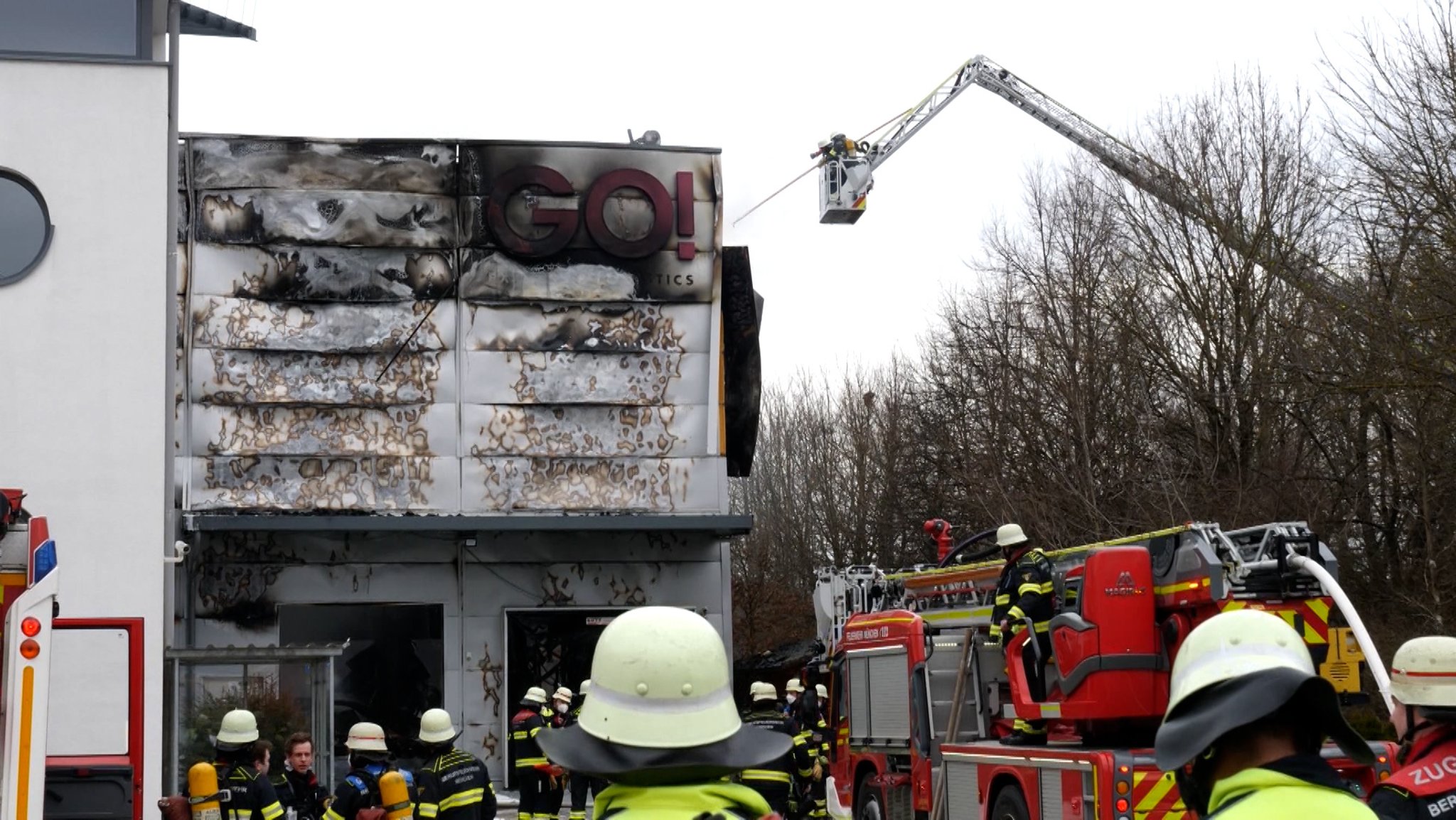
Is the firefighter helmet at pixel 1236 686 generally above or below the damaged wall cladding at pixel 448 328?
below

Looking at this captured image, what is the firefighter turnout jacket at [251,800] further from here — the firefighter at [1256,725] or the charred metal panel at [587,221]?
the charred metal panel at [587,221]

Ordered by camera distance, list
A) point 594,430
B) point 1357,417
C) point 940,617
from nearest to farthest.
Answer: point 940,617 → point 594,430 → point 1357,417

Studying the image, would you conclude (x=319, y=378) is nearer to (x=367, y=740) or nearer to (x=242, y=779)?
(x=242, y=779)

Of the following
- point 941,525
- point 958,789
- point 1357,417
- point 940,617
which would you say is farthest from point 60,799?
point 1357,417

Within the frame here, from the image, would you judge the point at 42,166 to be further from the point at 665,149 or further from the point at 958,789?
the point at 665,149

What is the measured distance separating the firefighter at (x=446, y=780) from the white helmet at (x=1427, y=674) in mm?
6158

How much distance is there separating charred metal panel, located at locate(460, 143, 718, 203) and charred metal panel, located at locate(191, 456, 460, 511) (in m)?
4.37

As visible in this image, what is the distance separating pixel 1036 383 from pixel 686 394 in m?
12.5

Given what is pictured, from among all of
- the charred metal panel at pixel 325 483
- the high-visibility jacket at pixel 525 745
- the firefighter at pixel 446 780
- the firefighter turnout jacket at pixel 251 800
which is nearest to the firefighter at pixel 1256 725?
the firefighter at pixel 446 780

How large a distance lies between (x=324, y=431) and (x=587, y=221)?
16.6ft

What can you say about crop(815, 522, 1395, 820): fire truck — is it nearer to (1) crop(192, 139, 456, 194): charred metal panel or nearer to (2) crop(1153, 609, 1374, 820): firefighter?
(2) crop(1153, 609, 1374, 820): firefighter

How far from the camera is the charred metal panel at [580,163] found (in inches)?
994

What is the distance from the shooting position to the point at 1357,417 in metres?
29.9

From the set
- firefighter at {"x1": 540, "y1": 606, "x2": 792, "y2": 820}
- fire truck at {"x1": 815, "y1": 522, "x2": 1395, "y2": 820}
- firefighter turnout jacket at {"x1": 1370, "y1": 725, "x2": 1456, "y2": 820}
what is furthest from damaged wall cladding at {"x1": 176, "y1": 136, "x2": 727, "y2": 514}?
firefighter at {"x1": 540, "y1": 606, "x2": 792, "y2": 820}
